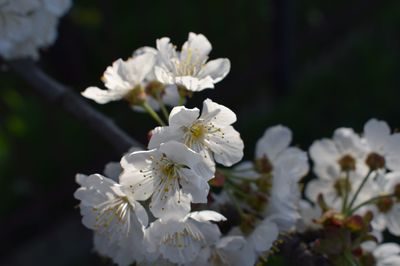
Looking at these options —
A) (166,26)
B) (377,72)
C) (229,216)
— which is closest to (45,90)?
(229,216)

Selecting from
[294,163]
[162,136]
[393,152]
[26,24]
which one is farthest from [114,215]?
[393,152]

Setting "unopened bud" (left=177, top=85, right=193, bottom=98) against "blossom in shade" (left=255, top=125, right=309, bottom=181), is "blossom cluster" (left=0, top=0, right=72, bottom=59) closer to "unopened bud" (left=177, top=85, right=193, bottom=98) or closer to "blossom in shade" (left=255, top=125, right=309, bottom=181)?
"unopened bud" (left=177, top=85, right=193, bottom=98)

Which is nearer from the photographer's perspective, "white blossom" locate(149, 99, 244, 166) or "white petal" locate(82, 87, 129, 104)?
"white blossom" locate(149, 99, 244, 166)

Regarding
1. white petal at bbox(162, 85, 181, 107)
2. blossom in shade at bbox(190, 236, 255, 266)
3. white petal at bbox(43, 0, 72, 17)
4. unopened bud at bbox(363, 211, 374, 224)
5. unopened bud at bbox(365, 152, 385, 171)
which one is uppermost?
white petal at bbox(43, 0, 72, 17)

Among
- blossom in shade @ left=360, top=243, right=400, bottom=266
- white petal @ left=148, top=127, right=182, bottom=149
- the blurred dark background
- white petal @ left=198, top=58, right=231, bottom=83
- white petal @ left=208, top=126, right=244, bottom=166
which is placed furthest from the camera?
the blurred dark background

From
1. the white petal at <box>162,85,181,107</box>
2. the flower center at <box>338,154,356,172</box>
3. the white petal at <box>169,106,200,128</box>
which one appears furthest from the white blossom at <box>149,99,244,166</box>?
the flower center at <box>338,154,356,172</box>

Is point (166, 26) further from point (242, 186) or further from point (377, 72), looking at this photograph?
point (242, 186)

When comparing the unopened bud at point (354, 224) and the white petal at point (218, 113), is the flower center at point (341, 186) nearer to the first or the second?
the unopened bud at point (354, 224)

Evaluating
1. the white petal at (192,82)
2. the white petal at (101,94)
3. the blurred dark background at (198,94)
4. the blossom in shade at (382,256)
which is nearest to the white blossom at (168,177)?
the white petal at (192,82)

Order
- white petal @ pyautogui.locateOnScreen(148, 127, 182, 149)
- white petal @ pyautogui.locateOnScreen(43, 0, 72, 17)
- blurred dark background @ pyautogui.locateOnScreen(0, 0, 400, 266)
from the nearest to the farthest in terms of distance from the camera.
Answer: white petal @ pyautogui.locateOnScreen(148, 127, 182, 149) → white petal @ pyautogui.locateOnScreen(43, 0, 72, 17) → blurred dark background @ pyautogui.locateOnScreen(0, 0, 400, 266)
